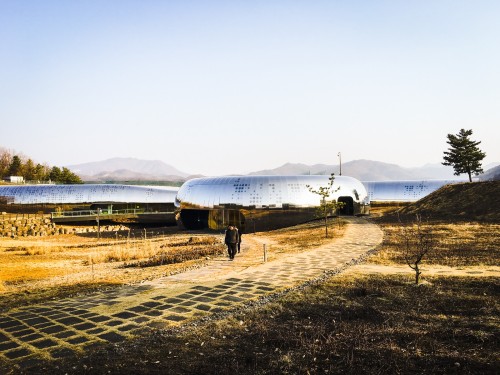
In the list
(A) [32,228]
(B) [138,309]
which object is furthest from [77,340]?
(A) [32,228]

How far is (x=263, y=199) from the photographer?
3628cm

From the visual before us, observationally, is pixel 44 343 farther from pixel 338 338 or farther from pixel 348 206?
pixel 348 206

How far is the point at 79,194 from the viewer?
57469 millimetres

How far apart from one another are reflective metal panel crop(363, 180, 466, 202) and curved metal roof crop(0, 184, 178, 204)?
124 ft

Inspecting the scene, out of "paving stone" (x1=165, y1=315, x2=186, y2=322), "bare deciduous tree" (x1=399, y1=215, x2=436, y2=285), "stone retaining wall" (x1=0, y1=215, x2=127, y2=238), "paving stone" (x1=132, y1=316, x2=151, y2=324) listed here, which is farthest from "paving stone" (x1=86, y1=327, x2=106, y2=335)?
"stone retaining wall" (x1=0, y1=215, x2=127, y2=238)

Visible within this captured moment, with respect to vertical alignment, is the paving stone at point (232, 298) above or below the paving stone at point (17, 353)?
below

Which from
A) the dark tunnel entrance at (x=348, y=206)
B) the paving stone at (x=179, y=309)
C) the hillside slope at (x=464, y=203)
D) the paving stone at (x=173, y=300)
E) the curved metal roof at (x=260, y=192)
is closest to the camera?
the paving stone at (x=179, y=309)

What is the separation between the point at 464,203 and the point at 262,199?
72.1 ft

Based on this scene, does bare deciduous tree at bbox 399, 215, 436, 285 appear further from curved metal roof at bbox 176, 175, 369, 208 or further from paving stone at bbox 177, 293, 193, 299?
curved metal roof at bbox 176, 175, 369, 208

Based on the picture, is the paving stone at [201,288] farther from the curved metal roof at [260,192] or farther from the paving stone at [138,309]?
the curved metal roof at [260,192]

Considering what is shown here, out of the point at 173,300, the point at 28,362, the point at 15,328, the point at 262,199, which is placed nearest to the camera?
the point at 28,362

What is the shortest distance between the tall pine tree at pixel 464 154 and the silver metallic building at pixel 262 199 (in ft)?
75.1

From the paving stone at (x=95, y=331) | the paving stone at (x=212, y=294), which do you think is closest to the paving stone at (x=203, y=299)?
the paving stone at (x=212, y=294)

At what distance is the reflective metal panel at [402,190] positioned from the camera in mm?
60022
